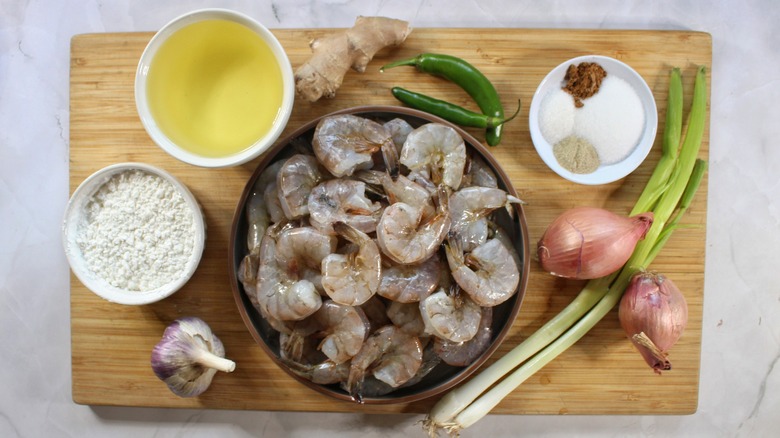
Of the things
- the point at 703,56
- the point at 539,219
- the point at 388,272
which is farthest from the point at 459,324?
the point at 703,56

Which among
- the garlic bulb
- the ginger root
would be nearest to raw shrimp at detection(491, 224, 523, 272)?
the ginger root

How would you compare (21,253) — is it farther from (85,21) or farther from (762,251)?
(762,251)

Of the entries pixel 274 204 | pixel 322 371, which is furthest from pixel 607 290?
pixel 274 204

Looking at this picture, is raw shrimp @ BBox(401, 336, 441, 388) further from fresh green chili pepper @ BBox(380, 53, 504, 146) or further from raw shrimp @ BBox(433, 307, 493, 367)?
fresh green chili pepper @ BBox(380, 53, 504, 146)

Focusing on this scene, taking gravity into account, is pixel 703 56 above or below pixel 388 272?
above

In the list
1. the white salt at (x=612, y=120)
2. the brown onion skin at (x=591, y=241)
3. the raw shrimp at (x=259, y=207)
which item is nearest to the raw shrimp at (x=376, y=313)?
the raw shrimp at (x=259, y=207)

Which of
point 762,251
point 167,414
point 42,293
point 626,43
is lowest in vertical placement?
point 167,414

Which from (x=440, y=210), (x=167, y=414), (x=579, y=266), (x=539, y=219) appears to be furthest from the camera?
(x=167, y=414)
